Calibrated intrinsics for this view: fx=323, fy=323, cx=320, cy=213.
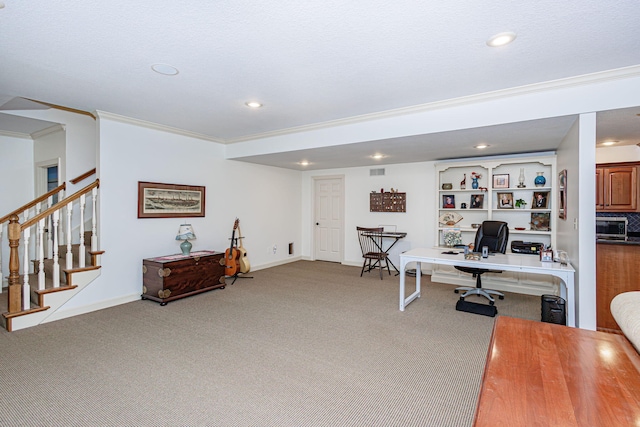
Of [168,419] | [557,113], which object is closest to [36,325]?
[168,419]

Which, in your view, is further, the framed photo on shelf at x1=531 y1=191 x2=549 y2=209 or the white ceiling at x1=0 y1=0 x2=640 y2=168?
the framed photo on shelf at x1=531 y1=191 x2=549 y2=209

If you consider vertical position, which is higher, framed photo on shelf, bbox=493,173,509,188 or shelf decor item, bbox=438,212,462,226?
framed photo on shelf, bbox=493,173,509,188

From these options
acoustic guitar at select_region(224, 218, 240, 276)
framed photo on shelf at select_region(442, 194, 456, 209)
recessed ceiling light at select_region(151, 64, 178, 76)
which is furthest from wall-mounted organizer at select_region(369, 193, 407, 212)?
recessed ceiling light at select_region(151, 64, 178, 76)

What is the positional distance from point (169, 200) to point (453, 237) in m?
4.56

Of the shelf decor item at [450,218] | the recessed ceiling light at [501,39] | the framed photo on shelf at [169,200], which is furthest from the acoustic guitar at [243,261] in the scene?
the recessed ceiling light at [501,39]

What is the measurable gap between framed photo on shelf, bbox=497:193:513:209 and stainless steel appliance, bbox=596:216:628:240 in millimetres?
1147

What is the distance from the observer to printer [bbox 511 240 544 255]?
485cm

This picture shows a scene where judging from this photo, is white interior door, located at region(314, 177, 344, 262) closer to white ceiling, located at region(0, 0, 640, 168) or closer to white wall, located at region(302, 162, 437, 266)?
white wall, located at region(302, 162, 437, 266)

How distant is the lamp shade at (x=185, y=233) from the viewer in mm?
4727

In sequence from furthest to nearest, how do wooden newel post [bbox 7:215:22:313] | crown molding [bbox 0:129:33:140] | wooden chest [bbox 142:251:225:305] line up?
crown molding [bbox 0:129:33:140]
wooden chest [bbox 142:251:225:305]
wooden newel post [bbox 7:215:22:313]

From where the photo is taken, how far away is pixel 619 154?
15.1 ft

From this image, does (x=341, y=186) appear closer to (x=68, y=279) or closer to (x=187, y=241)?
(x=187, y=241)

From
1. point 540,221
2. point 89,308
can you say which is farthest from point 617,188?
point 89,308

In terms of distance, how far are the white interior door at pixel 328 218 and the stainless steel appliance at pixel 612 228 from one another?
4345 mm
